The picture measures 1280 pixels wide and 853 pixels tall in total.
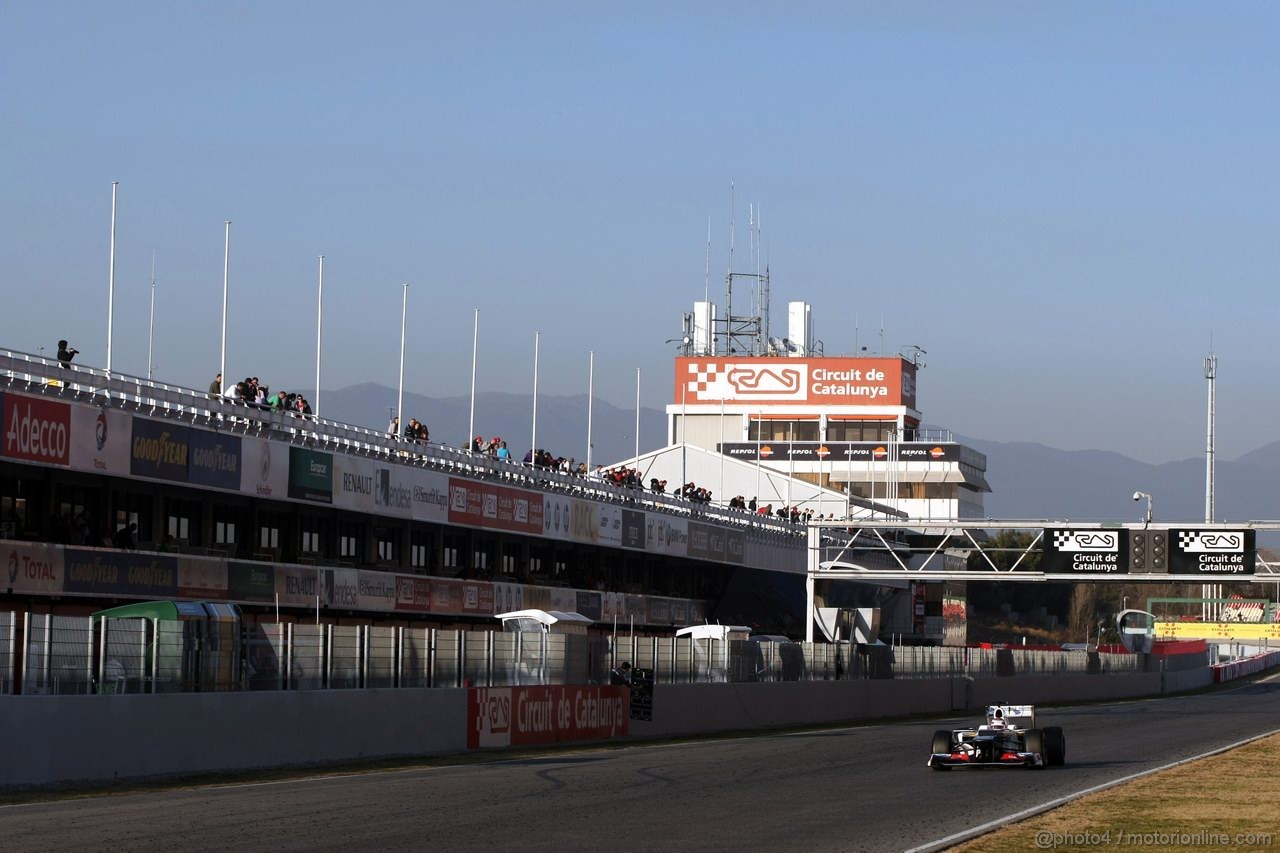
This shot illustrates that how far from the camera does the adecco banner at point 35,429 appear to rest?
3428 cm

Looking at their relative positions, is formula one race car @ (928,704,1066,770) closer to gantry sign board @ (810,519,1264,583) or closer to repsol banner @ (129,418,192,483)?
repsol banner @ (129,418,192,483)

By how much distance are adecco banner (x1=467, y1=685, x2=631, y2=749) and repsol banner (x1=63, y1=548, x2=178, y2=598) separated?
33.6 ft

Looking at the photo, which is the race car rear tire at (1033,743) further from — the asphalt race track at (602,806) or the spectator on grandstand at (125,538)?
the spectator on grandstand at (125,538)

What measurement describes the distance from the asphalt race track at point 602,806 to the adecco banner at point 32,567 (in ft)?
39.1

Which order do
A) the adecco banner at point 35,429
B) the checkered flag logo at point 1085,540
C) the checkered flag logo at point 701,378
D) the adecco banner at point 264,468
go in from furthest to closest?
1. the checkered flag logo at point 701,378
2. the checkered flag logo at point 1085,540
3. the adecco banner at point 264,468
4. the adecco banner at point 35,429

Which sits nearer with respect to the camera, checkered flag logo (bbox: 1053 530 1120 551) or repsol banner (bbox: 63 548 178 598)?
repsol banner (bbox: 63 548 178 598)

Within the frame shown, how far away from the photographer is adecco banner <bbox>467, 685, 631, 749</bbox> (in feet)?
98.8

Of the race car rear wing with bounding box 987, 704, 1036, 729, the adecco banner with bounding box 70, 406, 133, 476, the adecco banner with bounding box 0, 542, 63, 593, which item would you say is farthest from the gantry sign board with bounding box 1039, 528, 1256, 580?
the adecco banner with bounding box 0, 542, 63, 593

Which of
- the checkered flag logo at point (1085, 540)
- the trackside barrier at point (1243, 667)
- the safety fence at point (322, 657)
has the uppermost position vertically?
the checkered flag logo at point (1085, 540)

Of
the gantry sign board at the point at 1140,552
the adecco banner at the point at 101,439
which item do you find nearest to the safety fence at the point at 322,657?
the adecco banner at the point at 101,439

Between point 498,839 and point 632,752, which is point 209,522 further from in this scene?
point 498,839

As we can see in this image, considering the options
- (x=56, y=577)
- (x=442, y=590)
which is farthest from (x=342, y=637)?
(x=442, y=590)

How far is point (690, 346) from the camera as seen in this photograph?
412ft

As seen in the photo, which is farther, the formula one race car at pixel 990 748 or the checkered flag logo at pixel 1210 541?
the checkered flag logo at pixel 1210 541
